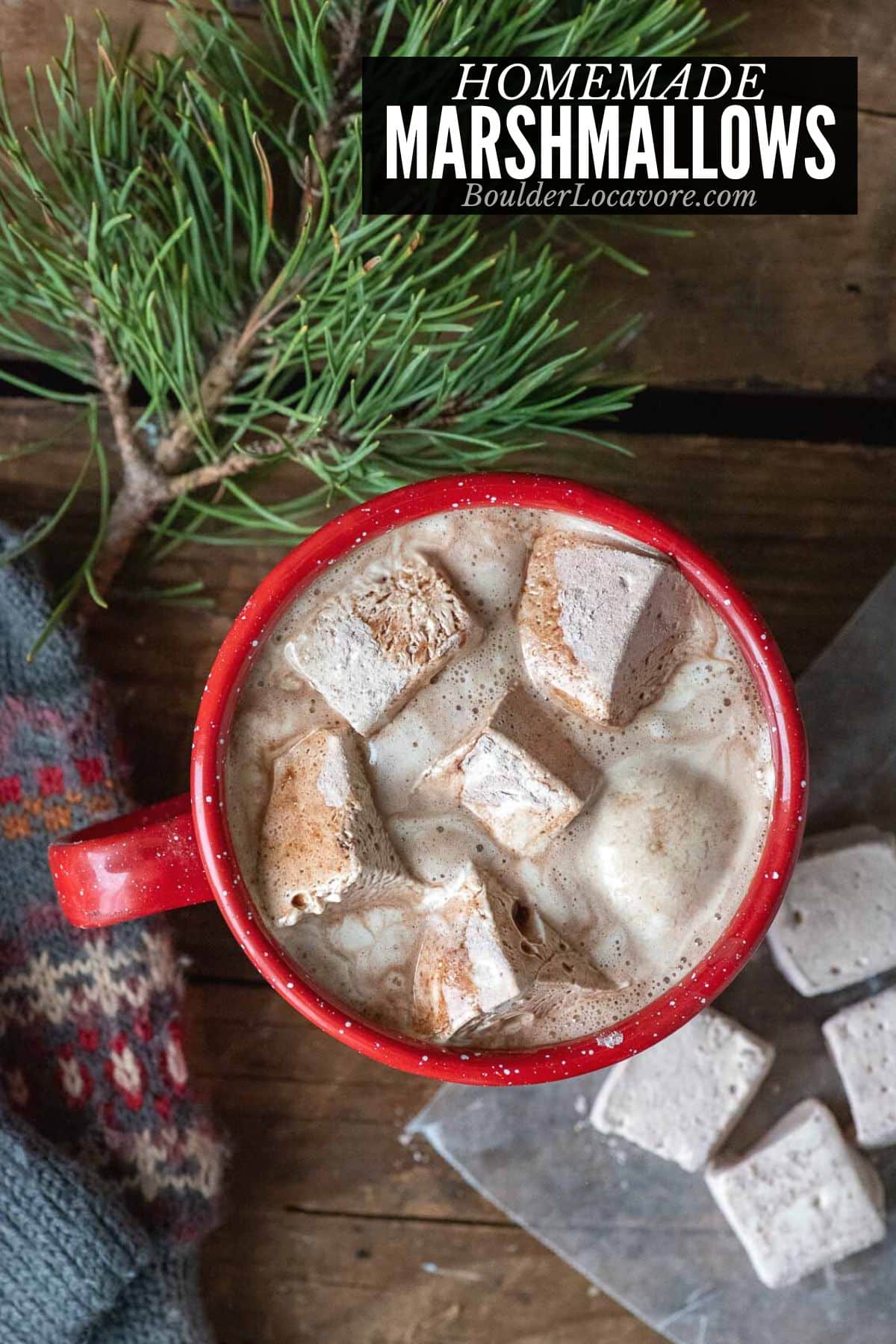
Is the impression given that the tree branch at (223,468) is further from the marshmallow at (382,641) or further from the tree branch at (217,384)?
the marshmallow at (382,641)

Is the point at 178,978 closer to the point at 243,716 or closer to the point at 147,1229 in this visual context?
the point at 147,1229

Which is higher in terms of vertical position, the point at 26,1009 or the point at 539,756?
the point at 539,756

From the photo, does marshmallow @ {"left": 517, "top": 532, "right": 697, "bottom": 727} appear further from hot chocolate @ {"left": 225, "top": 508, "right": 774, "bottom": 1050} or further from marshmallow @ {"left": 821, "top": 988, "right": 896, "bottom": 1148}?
marshmallow @ {"left": 821, "top": 988, "right": 896, "bottom": 1148}

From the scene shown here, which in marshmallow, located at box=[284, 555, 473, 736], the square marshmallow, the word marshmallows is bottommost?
the square marshmallow

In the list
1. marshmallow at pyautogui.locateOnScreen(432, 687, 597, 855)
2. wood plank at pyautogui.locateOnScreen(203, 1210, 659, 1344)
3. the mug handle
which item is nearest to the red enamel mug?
the mug handle

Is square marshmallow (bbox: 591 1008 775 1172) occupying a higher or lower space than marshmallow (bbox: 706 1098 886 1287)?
higher

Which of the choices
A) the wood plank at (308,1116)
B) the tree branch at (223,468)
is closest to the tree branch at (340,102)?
the tree branch at (223,468)

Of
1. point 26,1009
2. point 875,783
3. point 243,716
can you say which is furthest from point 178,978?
point 875,783
